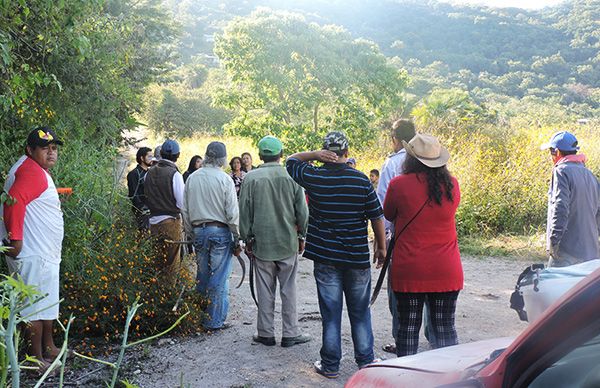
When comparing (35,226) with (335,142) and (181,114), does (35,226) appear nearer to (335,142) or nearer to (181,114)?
A: (335,142)

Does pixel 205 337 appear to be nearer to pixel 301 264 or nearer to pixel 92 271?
pixel 92 271

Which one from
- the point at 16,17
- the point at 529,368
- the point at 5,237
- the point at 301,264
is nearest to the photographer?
the point at 529,368

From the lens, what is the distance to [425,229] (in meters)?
4.30

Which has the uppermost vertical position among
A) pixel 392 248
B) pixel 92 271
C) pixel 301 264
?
pixel 392 248

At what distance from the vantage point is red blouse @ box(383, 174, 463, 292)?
4281 millimetres

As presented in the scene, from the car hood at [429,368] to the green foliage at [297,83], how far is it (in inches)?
697

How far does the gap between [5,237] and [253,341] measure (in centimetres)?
248

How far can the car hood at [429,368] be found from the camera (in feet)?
7.18

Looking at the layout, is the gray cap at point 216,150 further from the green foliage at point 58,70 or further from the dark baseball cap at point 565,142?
the dark baseball cap at point 565,142

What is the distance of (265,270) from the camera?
5938mm

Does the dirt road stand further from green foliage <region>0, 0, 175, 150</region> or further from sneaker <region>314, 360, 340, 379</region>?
green foliage <region>0, 0, 175, 150</region>

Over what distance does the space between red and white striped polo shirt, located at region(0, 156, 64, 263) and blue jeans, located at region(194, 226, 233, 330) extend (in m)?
1.78

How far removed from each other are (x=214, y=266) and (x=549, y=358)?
4.92 meters

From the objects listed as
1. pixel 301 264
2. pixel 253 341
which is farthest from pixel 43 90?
pixel 301 264
